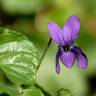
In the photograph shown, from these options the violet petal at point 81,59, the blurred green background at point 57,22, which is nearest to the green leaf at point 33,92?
the violet petal at point 81,59

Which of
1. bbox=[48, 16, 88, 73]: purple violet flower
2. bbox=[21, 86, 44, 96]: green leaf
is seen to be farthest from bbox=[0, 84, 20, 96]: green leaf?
bbox=[48, 16, 88, 73]: purple violet flower

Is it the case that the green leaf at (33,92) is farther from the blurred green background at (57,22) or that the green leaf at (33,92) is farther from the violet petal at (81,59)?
the blurred green background at (57,22)

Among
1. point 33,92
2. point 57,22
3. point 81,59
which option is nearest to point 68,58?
point 81,59

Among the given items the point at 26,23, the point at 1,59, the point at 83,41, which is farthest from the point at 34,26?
the point at 1,59

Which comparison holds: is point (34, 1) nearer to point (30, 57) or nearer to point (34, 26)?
point (34, 26)

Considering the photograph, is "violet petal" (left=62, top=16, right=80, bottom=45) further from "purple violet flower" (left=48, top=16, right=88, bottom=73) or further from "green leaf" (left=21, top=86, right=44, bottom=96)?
"green leaf" (left=21, top=86, right=44, bottom=96)

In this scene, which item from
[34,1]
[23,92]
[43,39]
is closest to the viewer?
[23,92]

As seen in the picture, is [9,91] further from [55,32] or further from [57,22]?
[57,22]
